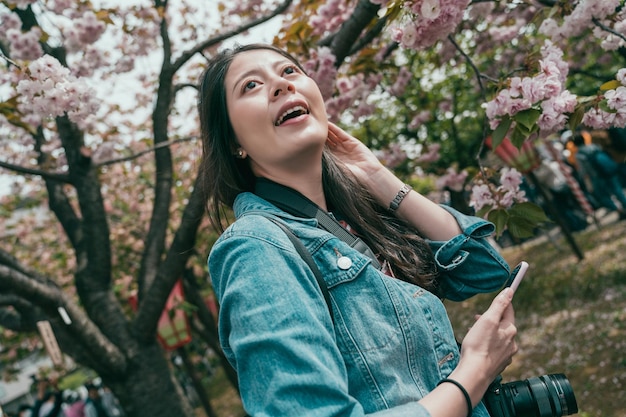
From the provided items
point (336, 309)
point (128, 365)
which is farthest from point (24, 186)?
point (336, 309)

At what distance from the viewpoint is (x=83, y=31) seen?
15.1 ft

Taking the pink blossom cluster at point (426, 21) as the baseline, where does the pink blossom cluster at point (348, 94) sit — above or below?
above

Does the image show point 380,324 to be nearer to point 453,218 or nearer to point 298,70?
point 453,218

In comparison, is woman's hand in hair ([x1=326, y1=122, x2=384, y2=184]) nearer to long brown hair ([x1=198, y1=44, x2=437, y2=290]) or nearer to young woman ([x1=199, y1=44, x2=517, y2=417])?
young woman ([x1=199, y1=44, x2=517, y2=417])

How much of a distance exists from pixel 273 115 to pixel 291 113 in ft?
0.19

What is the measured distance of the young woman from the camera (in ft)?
3.20

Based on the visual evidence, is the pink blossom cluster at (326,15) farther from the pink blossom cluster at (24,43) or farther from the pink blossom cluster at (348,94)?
the pink blossom cluster at (24,43)

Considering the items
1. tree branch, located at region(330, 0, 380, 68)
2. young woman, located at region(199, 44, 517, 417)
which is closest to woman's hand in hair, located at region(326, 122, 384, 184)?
young woman, located at region(199, 44, 517, 417)

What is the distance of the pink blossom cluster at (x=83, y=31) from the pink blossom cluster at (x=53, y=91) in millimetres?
1493

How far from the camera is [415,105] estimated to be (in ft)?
24.6

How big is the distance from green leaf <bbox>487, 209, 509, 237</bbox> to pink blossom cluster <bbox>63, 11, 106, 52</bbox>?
3.70 m

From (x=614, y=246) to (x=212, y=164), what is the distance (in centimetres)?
782

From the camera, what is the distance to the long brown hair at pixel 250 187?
157cm

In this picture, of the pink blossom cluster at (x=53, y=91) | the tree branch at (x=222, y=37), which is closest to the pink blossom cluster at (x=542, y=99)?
the tree branch at (x=222, y=37)
